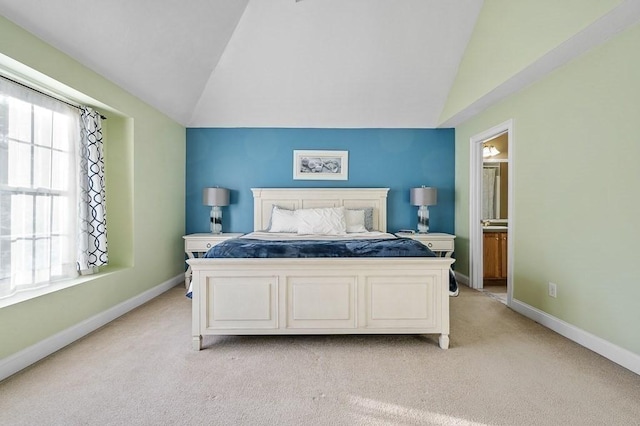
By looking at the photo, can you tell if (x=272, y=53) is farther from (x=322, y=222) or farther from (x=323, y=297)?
(x=323, y=297)

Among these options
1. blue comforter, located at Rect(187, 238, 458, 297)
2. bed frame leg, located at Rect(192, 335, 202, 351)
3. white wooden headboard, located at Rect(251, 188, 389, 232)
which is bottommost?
bed frame leg, located at Rect(192, 335, 202, 351)

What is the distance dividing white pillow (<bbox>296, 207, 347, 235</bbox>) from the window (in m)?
2.31

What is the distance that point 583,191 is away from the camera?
2365 millimetres

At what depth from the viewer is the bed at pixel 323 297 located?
2.26 m

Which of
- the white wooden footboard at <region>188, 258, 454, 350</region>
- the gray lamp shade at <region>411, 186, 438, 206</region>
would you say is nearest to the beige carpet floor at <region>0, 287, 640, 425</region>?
the white wooden footboard at <region>188, 258, 454, 350</region>

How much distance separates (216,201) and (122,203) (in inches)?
46.5

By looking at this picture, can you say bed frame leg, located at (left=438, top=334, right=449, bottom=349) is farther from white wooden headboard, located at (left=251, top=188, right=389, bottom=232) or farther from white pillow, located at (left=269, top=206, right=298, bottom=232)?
white wooden headboard, located at (left=251, top=188, right=389, bottom=232)

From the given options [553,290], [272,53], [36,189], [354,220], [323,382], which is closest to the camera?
[323,382]

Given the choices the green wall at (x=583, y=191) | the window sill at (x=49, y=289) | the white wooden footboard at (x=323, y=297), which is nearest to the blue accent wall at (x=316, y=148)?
the green wall at (x=583, y=191)

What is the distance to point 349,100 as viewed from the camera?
13.4ft

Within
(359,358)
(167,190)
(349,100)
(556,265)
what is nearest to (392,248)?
(359,358)

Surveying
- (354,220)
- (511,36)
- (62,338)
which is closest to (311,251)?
(354,220)

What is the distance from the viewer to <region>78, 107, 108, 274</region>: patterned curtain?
8.98 feet

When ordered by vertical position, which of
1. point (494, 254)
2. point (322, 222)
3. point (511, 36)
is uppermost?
point (511, 36)
